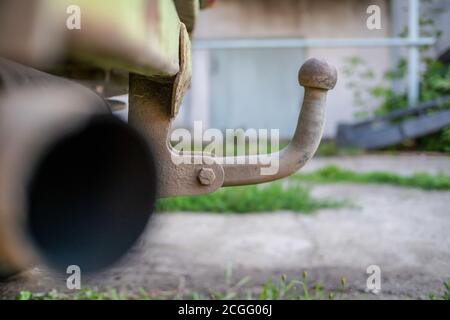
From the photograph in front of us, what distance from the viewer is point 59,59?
0.41 meters

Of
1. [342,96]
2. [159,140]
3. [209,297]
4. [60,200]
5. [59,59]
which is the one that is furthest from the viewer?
[342,96]

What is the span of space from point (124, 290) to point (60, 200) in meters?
1.13

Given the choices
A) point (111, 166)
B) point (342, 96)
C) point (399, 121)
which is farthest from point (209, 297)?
point (342, 96)

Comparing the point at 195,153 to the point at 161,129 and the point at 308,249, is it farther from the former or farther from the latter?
the point at 308,249

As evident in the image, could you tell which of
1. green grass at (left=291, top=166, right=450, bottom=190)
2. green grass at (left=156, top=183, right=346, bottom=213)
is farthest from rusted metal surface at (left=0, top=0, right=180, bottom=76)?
green grass at (left=291, top=166, right=450, bottom=190)

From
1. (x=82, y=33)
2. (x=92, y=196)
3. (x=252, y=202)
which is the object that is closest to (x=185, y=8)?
(x=92, y=196)

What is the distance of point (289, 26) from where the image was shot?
25.6 ft

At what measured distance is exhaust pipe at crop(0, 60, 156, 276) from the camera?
0.45 m

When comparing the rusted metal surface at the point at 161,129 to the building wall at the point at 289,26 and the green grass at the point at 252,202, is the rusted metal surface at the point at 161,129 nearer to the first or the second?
the green grass at the point at 252,202

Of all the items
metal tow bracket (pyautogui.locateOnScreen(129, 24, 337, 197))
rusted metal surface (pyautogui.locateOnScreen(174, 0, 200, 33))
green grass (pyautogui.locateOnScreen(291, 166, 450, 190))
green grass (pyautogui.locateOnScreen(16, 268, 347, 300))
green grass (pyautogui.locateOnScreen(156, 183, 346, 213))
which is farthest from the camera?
green grass (pyautogui.locateOnScreen(291, 166, 450, 190))

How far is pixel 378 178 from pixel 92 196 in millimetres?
3401

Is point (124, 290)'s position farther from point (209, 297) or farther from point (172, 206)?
point (172, 206)

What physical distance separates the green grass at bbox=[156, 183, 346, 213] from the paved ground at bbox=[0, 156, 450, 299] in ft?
0.36

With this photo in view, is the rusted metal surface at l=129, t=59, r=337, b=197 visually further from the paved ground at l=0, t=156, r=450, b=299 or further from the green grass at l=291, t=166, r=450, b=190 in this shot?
the green grass at l=291, t=166, r=450, b=190
